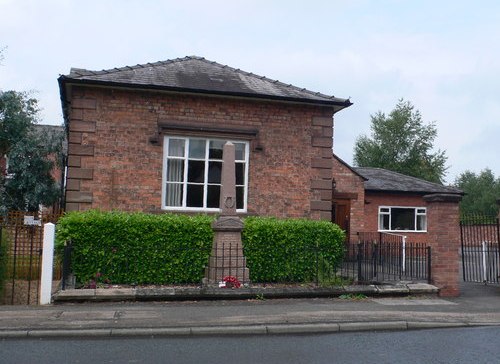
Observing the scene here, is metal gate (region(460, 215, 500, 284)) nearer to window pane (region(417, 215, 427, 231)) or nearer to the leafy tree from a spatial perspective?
window pane (region(417, 215, 427, 231))

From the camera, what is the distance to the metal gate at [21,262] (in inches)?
459

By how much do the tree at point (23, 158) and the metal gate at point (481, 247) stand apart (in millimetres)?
14937

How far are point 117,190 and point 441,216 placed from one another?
7.90m

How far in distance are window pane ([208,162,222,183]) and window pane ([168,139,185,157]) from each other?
2.74 feet

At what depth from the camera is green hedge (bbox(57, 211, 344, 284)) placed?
38.6ft

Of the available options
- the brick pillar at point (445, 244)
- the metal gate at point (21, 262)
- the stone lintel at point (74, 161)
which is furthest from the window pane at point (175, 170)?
the brick pillar at point (445, 244)

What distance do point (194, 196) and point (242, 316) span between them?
6.40 meters

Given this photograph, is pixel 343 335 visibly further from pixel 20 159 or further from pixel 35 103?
pixel 35 103

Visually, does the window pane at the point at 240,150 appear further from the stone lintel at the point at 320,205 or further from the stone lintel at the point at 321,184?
the stone lintel at the point at 320,205

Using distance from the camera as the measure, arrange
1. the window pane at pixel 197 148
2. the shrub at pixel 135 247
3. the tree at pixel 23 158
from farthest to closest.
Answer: the tree at pixel 23 158 → the window pane at pixel 197 148 → the shrub at pixel 135 247

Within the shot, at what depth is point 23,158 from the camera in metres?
21.8

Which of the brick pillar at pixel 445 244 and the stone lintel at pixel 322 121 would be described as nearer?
the brick pillar at pixel 445 244

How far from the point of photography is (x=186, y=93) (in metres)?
15.2

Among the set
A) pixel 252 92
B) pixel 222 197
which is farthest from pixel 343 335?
pixel 252 92
